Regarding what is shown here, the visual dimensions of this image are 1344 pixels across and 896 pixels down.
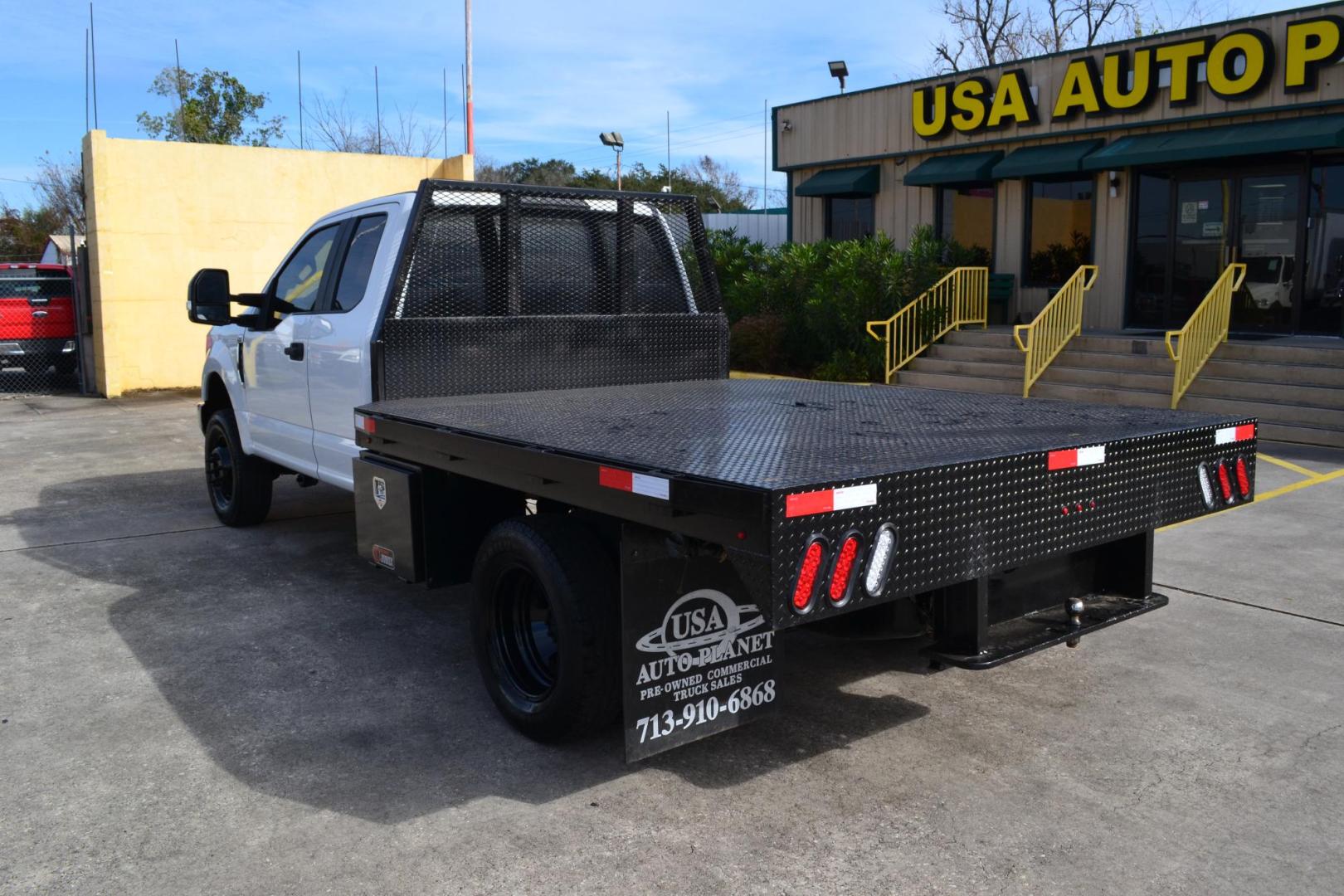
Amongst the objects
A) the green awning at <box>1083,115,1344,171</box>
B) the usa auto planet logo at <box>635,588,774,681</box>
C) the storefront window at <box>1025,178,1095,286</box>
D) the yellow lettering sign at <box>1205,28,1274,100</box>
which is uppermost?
the yellow lettering sign at <box>1205,28,1274,100</box>

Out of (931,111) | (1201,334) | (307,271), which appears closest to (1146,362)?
(1201,334)

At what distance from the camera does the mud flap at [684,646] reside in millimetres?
3508

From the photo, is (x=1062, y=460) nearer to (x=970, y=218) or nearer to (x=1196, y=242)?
(x=1196, y=242)

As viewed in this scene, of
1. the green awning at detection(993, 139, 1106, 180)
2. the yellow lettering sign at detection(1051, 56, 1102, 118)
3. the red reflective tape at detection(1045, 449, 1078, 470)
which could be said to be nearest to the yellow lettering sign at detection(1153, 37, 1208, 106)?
the yellow lettering sign at detection(1051, 56, 1102, 118)

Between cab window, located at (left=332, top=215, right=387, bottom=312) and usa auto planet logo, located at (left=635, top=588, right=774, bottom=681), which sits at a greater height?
cab window, located at (left=332, top=215, right=387, bottom=312)

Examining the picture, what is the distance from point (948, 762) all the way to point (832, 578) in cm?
140

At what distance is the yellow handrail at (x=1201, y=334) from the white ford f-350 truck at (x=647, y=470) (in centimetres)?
823

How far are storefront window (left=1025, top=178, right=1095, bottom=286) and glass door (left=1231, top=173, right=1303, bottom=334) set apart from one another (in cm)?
226

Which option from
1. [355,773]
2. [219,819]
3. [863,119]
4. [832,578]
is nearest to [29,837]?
[219,819]

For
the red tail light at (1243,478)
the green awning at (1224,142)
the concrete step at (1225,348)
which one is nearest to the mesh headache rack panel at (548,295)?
the red tail light at (1243,478)

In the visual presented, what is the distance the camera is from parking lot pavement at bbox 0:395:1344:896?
3301mm

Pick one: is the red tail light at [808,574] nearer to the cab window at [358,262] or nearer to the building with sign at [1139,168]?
the cab window at [358,262]

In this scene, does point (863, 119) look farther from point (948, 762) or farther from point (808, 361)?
point (948, 762)

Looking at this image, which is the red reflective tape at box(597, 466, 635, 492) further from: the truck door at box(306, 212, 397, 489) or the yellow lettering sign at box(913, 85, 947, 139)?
the yellow lettering sign at box(913, 85, 947, 139)
